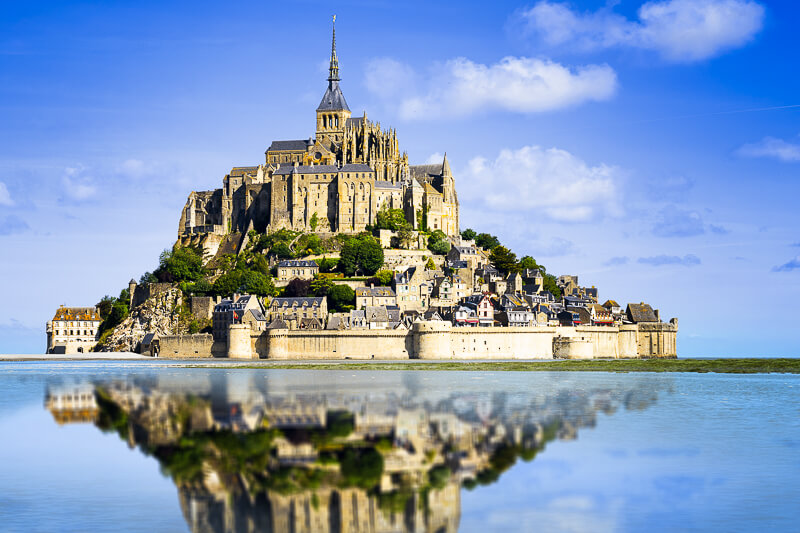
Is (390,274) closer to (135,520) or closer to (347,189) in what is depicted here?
(347,189)

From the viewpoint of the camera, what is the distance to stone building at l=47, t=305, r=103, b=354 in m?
85.7

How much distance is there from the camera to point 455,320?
7462 centimetres

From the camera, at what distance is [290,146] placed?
3888 inches

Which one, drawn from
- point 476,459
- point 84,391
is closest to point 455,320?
point 84,391

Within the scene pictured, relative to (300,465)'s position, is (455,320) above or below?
above

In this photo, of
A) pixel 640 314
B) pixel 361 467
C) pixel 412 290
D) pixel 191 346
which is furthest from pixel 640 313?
pixel 361 467

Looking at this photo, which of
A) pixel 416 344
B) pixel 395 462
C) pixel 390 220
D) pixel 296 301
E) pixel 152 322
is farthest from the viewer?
pixel 390 220

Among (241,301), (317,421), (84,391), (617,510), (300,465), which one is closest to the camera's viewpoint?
(617,510)

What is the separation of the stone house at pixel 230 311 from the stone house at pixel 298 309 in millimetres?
1329

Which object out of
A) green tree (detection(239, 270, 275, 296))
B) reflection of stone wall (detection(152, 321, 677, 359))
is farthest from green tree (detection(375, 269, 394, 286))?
reflection of stone wall (detection(152, 321, 677, 359))

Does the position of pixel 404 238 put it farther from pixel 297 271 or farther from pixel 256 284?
pixel 256 284

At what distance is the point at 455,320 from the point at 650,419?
44803mm

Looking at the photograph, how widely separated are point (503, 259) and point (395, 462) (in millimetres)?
70343

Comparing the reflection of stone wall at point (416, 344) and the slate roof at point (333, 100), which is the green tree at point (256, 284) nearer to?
the reflection of stone wall at point (416, 344)
